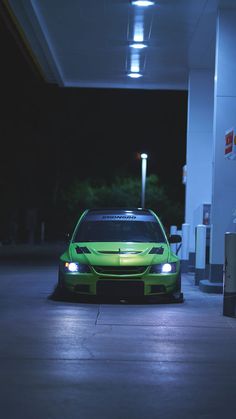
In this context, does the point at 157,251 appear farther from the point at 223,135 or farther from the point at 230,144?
the point at 223,135

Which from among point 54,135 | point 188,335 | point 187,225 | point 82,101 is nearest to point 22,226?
point 54,135

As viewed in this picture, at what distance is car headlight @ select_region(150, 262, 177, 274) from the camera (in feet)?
38.3

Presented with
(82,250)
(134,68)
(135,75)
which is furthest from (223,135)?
(135,75)

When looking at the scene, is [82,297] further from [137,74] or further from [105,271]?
[137,74]

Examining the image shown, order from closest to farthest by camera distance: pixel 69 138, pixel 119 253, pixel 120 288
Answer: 1. pixel 120 288
2. pixel 119 253
3. pixel 69 138

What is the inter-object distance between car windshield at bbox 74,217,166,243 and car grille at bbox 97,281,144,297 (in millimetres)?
1302

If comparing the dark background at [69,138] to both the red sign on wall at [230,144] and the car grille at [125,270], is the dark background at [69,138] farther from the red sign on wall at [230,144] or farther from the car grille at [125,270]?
the car grille at [125,270]

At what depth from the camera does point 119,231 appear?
43.2 feet

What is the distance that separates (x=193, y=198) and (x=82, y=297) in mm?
8919

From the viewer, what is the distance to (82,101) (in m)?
56.3

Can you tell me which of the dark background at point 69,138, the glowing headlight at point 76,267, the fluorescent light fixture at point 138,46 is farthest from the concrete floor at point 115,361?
the dark background at point 69,138

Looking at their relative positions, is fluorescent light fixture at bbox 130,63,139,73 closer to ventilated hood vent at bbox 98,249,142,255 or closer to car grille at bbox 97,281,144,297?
ventilated hood vent at bbox 98,249,142,255

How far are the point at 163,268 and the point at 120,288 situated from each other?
0.79 meters

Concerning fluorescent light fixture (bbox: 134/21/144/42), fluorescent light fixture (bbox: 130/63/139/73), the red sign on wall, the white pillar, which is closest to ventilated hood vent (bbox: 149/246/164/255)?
the white pillar
